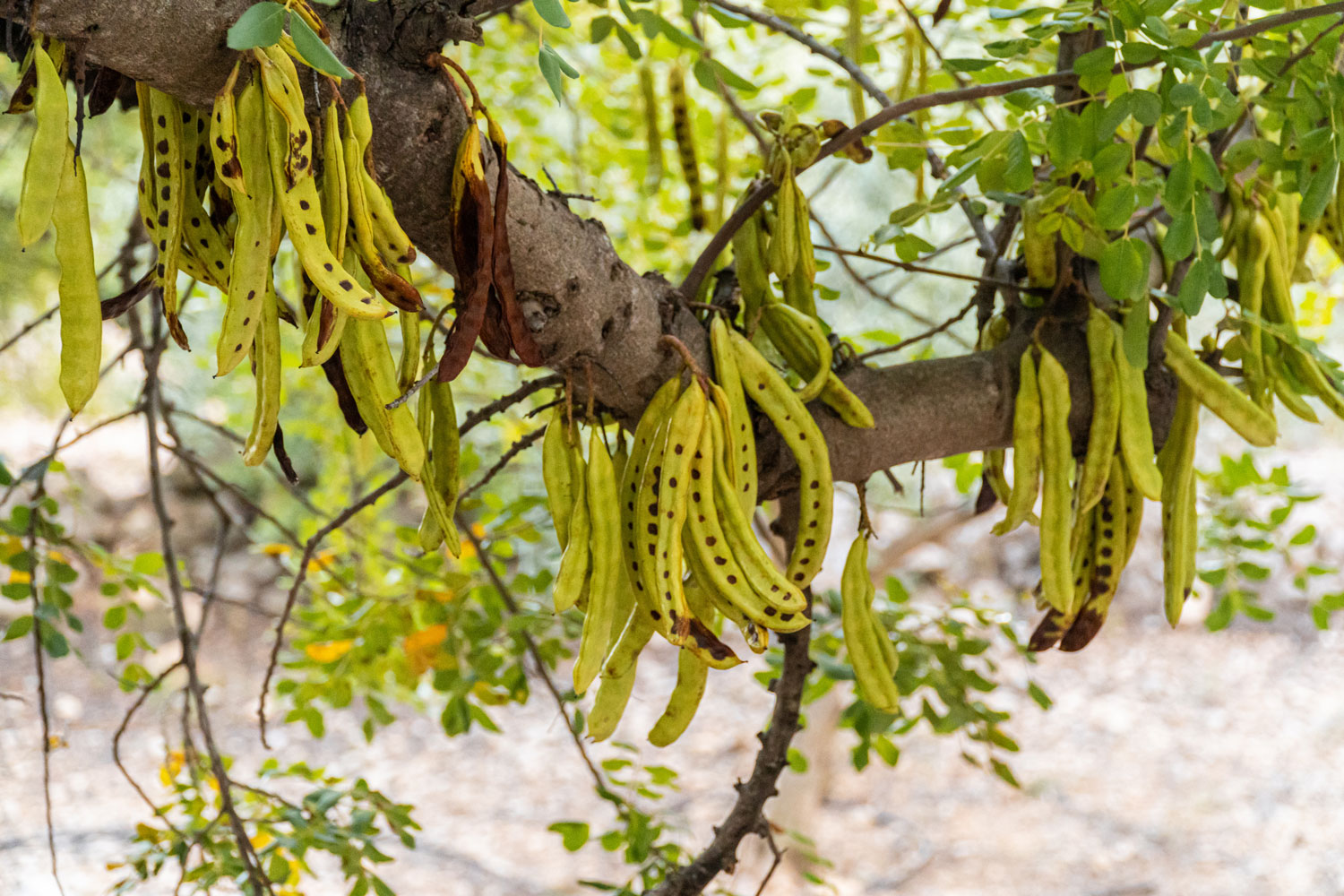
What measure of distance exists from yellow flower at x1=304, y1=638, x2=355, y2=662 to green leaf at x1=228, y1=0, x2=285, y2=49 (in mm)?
1169

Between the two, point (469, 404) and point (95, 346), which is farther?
point (469, 404)

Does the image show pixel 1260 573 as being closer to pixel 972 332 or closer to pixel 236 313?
pixel 236 313

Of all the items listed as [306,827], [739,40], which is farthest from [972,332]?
[306,827]

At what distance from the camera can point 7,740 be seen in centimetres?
371

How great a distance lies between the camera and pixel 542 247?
0.83m

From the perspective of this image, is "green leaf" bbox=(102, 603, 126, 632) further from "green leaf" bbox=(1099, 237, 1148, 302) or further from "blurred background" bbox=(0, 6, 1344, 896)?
"green leaf" bbox=(1099, 237, 1148, 302)

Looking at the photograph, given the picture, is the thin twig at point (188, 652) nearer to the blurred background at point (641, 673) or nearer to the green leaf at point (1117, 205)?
the blurred background at point (641, 673)

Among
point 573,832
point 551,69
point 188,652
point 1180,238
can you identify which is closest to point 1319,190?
point 1180,238

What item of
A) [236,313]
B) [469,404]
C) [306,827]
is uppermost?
[469,404]

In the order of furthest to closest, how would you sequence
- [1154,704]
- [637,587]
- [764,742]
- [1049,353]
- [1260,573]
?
1. [1154,704]
2. [1260,573]
3. [764,742]
4. [1049,353]
5. [637,587]

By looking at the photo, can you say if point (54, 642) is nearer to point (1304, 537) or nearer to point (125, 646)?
point (125, 646)

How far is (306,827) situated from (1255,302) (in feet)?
3.89

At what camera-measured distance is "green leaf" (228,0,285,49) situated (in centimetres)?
54

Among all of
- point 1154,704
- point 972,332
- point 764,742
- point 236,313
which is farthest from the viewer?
point 1154,704
